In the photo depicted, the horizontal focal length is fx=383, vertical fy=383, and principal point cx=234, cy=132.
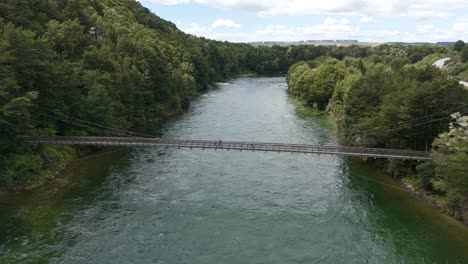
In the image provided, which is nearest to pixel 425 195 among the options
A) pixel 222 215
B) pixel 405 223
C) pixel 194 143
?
pixel 405 223

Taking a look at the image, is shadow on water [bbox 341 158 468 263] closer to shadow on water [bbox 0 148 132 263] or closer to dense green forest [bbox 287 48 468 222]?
dense green forest [bbox 287 48 468 222]

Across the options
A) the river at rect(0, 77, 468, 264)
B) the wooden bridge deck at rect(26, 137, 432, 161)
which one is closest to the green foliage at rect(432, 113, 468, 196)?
the river at rect(0, 77, 468, 264)

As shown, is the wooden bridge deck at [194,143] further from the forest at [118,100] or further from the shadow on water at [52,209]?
the shadow on water at [52,209]

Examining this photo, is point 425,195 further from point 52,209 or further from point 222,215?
point 52,209

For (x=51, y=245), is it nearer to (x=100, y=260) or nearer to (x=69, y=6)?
(x=100, y=260)

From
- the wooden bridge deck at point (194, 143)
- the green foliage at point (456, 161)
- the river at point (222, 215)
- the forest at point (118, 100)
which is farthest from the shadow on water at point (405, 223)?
the wooden bridge deck at point (194, 143)

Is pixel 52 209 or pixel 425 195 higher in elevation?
pixel 52 209

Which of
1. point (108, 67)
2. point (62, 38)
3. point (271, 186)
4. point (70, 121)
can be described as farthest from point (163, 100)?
point (271, 186)

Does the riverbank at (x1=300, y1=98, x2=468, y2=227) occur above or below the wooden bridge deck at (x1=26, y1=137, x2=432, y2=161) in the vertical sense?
below
